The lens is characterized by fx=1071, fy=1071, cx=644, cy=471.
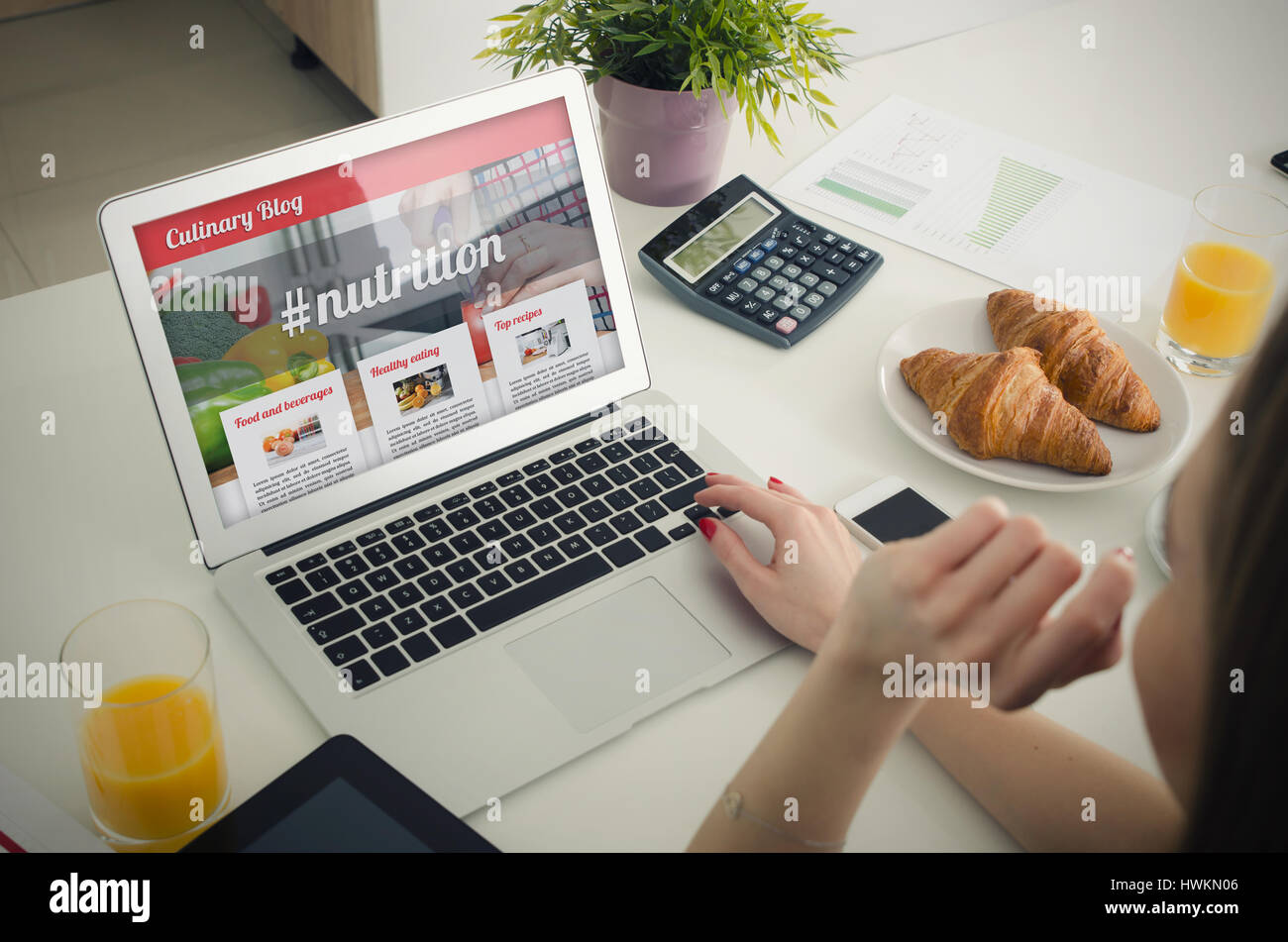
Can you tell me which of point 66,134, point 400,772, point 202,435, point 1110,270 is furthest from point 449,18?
point 400,772

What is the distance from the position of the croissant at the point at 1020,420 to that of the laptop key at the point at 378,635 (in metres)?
0.54

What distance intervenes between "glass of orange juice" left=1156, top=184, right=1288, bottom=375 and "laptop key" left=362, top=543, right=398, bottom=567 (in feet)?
2.74

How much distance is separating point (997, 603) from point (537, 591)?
1.26ft

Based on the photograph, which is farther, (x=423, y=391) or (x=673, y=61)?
(x=673, y=61)

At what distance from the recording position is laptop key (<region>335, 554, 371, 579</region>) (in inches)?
32.6

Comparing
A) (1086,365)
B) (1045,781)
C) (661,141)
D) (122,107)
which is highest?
(661,141)

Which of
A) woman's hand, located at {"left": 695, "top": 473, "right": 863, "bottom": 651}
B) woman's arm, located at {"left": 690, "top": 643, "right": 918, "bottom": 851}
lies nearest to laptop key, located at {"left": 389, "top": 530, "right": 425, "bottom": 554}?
woman's hand, located at {"left": 695, "top": 473, "right": 863, "bottom": 651}

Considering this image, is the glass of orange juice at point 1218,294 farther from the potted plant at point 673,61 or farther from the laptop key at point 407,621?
the laptop key at point 407,621

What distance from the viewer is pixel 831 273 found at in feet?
3.86

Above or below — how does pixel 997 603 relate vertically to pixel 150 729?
above

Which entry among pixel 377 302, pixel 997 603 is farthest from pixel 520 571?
pixel 997 603

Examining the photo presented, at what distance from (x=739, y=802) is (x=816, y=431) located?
0.46m

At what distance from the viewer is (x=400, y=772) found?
70cm

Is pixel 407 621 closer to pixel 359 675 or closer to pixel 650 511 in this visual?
pixel 359 675
